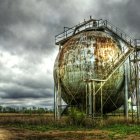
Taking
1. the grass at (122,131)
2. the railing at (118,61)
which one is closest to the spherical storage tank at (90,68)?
the railing at (118,61)

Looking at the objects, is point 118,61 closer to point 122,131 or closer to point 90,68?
point 90,68

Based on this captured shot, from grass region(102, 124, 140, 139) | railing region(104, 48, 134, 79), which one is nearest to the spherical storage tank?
railing region(104, 48, 134, 79)

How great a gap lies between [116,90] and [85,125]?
235 inches

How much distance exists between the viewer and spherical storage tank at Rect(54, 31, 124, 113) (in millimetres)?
31141

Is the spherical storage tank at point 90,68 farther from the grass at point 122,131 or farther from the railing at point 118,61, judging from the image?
the grass at point 122,131

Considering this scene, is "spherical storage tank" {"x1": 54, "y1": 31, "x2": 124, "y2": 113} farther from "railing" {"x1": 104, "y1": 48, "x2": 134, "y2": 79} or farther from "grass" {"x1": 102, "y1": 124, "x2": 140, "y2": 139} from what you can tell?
"grass" {"x1": 102, "y1": 124, "x2": 140, "y2": 139}

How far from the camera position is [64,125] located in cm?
2758

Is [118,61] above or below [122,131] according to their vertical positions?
above

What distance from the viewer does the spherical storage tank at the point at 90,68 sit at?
102 ft

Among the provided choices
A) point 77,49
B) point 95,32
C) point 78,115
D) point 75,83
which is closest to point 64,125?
point 78,115

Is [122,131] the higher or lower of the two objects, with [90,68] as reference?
lower

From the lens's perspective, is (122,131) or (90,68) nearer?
(122,131)

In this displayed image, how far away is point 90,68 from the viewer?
31094 mm

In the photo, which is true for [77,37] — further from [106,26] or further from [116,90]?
[116,90]
